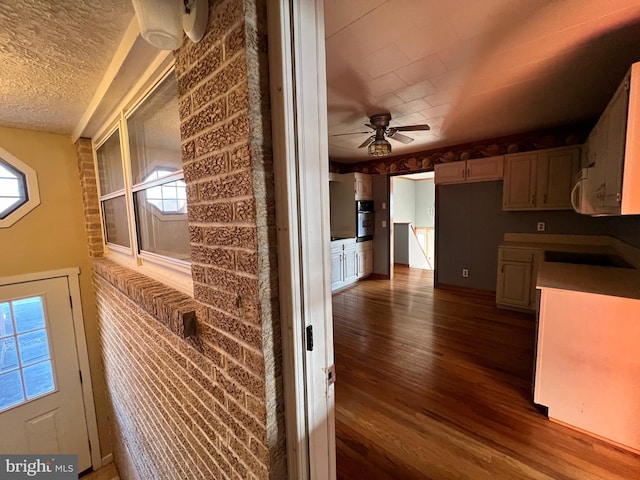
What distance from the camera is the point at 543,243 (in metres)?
3.51

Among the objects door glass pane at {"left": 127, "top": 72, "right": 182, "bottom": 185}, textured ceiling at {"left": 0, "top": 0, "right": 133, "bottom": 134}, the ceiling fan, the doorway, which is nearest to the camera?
textured ceiling at {"left": 0, "top": 0, "right": 133, "bottom": 134}

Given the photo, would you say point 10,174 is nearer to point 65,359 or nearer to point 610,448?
point 65,359

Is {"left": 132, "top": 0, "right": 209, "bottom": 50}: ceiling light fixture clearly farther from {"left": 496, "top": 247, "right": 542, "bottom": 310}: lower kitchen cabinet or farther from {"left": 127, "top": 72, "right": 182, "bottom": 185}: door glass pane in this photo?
{"left": 496, "top": 247, "right": 542, "bottom": 310}: lower kitchen cabinet

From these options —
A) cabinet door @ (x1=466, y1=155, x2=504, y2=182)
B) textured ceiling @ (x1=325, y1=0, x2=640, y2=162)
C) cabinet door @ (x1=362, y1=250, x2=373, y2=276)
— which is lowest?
cabinet door @ (x1=362, y1=250, x2=373, y2=276)

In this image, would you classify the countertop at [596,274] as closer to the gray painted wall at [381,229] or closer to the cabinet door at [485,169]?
the cabinet door at [485,169]

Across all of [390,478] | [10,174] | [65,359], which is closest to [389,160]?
[390,478]

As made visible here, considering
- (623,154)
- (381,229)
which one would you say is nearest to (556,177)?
(623,154)

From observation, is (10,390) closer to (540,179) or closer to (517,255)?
(517,255)

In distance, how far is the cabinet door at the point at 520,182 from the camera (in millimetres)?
3408

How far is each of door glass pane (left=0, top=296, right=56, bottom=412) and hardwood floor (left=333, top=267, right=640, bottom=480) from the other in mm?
2905

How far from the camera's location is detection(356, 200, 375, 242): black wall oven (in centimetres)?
497

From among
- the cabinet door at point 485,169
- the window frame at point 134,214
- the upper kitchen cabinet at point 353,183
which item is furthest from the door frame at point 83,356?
the cabinet door at point 485,169

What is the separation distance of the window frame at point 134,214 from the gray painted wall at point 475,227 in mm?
4214

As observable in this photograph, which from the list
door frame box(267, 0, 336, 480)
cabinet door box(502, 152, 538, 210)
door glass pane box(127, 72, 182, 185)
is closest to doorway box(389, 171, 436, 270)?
cabinet door box(502, 152, 538, 210)
